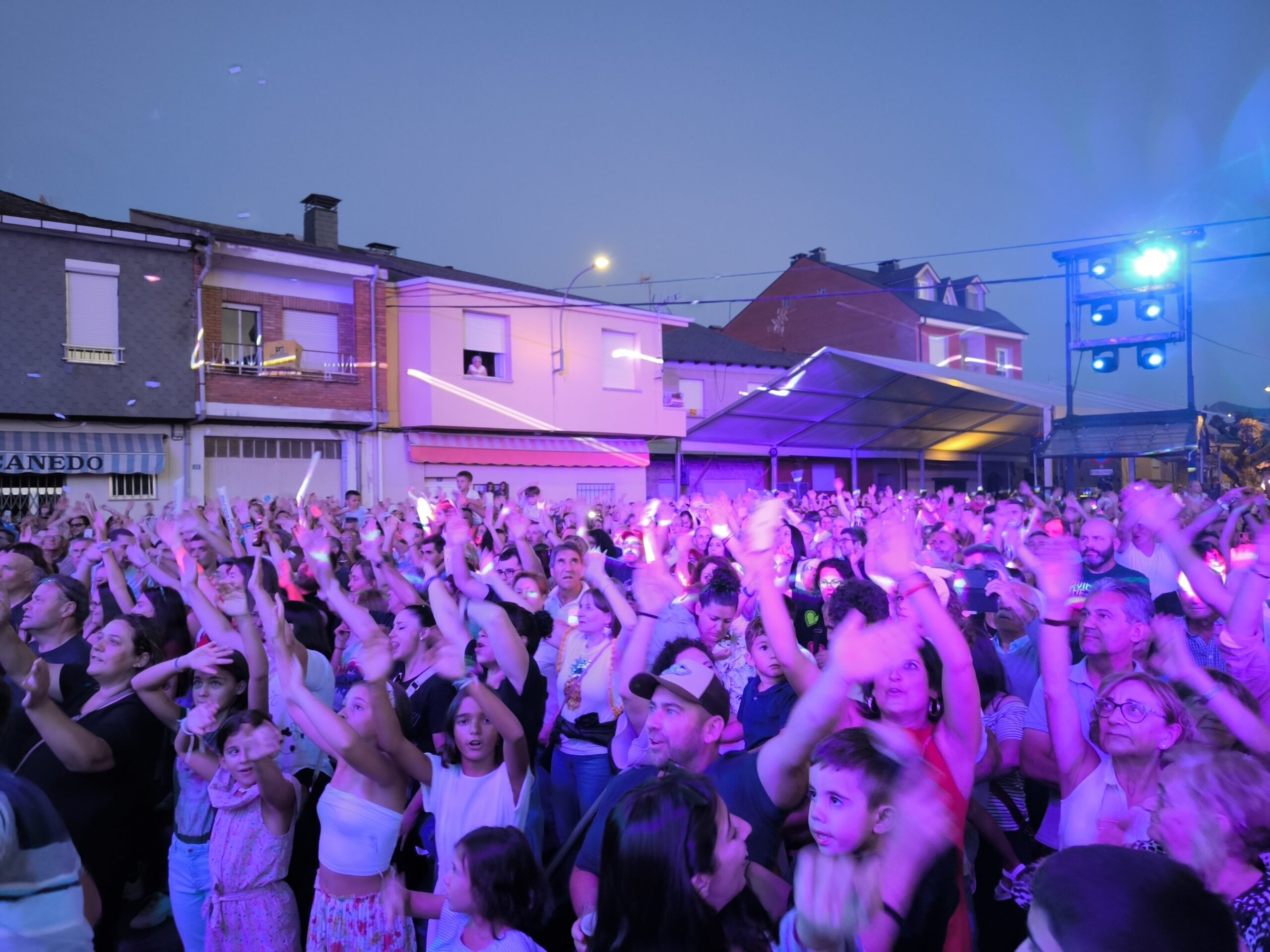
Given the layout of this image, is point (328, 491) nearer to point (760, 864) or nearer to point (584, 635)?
point (584, 635)

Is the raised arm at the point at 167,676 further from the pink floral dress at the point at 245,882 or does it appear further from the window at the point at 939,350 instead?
the window at the point at 939,350

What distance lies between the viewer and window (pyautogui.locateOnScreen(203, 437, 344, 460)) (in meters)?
16.6

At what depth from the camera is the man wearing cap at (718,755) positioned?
2.16m

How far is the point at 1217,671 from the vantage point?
9.21 ft

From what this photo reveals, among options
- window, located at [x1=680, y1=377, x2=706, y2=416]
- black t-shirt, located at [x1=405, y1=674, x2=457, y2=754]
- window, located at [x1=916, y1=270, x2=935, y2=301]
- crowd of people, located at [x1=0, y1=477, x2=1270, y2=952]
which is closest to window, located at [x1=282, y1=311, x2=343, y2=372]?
window, located at [x1=680, y1=377, x2=706, y2=416]

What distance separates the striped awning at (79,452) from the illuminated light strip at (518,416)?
212 inches

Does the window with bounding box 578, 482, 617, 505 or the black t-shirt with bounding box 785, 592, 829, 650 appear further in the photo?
the window with bounding box 578, 482, 617, 505

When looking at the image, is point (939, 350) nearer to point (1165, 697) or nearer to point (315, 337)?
→ point (315, 337)

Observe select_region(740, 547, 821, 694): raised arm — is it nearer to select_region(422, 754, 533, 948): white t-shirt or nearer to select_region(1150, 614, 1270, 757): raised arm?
select_region(422, 754, 533, 948): white t-shirt

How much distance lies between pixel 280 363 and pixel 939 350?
26783mm

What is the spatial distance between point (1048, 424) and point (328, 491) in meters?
14.0

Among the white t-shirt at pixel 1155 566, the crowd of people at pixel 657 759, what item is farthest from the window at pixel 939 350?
the crowd of people at pixel 657 759

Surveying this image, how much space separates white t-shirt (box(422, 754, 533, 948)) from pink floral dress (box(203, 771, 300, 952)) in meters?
0.60

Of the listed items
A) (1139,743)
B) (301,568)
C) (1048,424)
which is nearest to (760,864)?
(1139,743)
